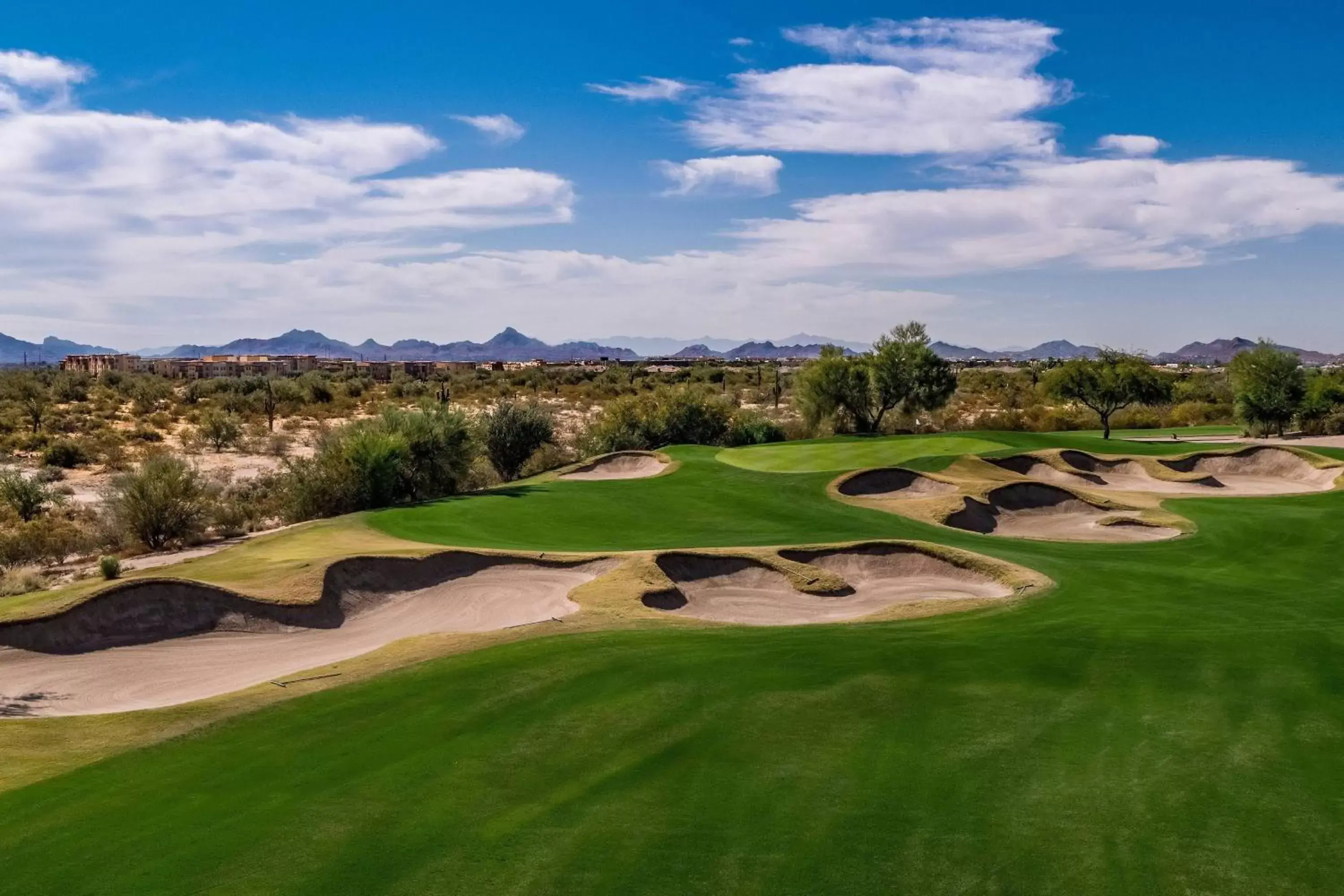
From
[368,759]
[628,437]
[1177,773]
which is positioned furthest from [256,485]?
[1177,773]

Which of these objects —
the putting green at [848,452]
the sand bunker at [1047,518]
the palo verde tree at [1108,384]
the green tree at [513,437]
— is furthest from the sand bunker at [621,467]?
the palo verde tree at [1108,384]

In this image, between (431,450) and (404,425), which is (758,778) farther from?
(404,425)

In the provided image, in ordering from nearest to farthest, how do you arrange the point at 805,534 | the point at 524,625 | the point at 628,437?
the point at 524,625 → the point at 805,534 → the point at 628,437

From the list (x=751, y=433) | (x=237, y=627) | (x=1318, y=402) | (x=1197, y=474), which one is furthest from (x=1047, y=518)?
(x=1318, y=402)

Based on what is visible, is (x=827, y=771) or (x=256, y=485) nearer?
(x=827, y=771)

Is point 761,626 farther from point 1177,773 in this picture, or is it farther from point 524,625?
point 1177,773

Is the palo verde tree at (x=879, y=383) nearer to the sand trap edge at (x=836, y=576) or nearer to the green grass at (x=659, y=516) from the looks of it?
the green grass at (x=659, y=516)
